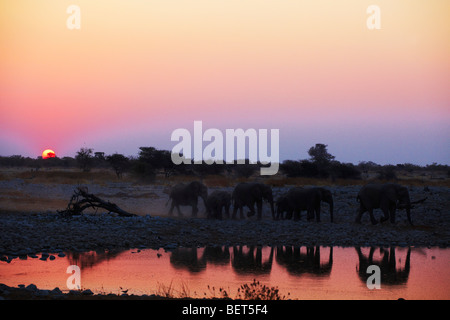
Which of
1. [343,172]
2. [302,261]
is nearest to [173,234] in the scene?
[302,261]

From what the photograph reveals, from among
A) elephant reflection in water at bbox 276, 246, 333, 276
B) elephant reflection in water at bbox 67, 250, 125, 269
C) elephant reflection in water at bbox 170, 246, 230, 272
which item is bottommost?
elephant reflection in water at bbox 276, 246, 333, 276

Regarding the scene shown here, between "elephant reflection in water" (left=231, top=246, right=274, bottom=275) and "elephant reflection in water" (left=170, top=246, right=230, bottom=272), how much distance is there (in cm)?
31

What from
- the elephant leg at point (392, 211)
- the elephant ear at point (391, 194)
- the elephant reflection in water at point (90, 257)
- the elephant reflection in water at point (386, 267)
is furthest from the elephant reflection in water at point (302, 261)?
the elephant ear at point (391, 194)

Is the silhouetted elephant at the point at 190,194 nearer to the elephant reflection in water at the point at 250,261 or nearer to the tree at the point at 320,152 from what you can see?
the elephant reflection in water at the point at 250,261

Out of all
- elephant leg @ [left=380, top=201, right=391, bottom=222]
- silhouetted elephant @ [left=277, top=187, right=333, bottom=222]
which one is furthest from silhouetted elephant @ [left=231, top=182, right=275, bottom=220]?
elephant leg @ [left=380, top=201, right=391, bottom=222]

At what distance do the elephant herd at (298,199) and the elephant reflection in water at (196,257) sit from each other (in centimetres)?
758

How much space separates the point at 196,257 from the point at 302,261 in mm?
3169

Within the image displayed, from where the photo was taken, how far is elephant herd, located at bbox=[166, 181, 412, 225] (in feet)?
87.0

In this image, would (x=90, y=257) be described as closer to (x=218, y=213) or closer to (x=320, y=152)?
(x=218, y=213)

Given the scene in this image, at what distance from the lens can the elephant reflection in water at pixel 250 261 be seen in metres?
16.4

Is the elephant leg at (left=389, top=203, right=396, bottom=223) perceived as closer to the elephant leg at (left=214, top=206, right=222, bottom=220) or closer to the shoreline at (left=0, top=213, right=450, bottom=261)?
the shoreline at (left=0, top=213, right=450, bottom=261)

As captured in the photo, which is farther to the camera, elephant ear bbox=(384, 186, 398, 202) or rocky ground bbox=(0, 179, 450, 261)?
elephant ear bbox=(384, 186, 398, 202)

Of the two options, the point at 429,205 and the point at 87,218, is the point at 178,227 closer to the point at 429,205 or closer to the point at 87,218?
the point at 87,218

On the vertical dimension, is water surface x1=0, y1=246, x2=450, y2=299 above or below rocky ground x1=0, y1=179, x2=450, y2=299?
below
